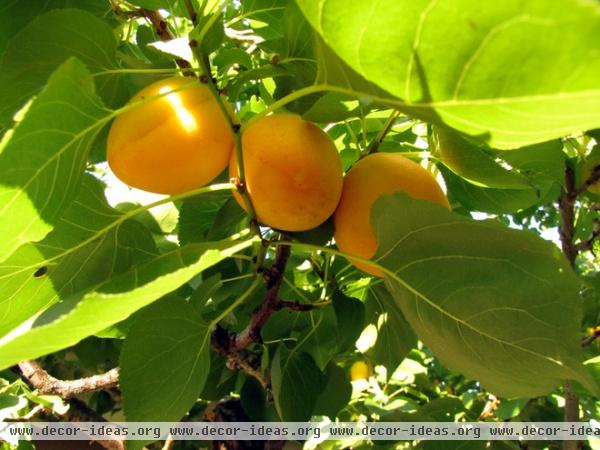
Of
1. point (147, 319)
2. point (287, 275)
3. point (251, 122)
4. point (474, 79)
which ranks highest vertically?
point (474, 79)

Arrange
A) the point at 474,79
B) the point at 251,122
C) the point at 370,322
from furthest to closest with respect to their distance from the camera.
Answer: the point at 370,322 < the point at 251,122 < the point at 474,79

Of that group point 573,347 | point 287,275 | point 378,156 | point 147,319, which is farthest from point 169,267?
point 287,275

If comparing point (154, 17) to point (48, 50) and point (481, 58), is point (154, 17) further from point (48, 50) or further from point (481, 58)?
point (481, 58)

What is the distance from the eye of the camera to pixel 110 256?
35.3 inches

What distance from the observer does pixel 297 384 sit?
1227 millimetres

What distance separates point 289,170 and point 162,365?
36cm

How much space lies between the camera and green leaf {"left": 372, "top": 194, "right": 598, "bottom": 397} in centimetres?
71

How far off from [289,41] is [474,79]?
42cm

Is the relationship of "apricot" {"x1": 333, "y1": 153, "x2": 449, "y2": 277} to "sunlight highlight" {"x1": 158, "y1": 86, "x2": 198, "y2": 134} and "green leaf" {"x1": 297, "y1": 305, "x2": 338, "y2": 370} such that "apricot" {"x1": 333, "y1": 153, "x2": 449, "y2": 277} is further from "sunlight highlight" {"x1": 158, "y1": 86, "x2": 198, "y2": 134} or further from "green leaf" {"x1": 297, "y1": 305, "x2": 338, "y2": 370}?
"green leaf" {"x1": 297, "y1": 305, "x2": 338, "y2": 370}

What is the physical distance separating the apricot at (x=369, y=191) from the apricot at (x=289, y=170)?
43 millimetres

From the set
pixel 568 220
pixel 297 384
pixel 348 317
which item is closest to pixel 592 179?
pixel 568 220

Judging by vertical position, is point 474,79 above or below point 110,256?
above

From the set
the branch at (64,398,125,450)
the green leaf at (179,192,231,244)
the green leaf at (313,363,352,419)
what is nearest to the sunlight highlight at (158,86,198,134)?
the green leaf at (179,192,231,244)

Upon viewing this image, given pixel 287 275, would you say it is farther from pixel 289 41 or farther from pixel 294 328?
pixel 289 41
